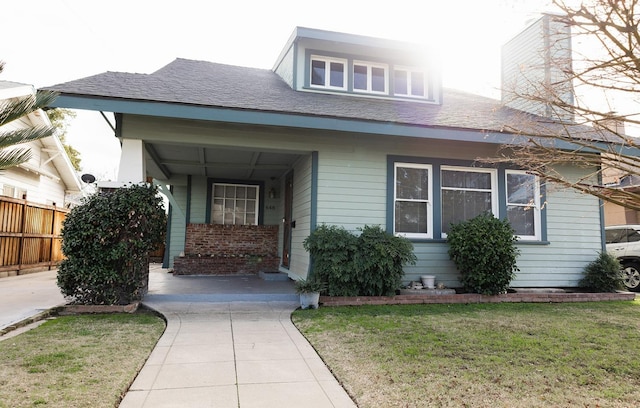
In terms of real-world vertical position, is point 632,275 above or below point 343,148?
below

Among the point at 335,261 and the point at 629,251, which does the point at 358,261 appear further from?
the point at 629,251

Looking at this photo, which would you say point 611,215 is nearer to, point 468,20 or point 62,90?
point 468,20

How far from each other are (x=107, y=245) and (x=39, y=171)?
9252 millimetres

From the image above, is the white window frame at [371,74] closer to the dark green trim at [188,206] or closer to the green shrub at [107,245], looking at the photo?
the dark green trim at [188,206]

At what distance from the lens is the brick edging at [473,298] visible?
618 cm

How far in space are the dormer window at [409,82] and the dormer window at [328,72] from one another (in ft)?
3.94

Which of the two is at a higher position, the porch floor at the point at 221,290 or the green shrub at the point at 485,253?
the green shrub at the point at 485,253

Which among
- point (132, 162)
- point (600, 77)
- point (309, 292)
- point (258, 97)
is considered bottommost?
point (309, 292)

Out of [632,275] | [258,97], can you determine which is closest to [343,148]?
[258,97]

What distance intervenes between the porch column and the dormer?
3.57 meters

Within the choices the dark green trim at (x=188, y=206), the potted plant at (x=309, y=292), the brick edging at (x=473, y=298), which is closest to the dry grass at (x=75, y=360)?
the potted plant at (x=309, y=292)

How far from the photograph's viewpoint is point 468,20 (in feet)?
13.7

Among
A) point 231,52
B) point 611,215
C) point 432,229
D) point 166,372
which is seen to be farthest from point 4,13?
point 611,215

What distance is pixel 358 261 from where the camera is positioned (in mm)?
6176
